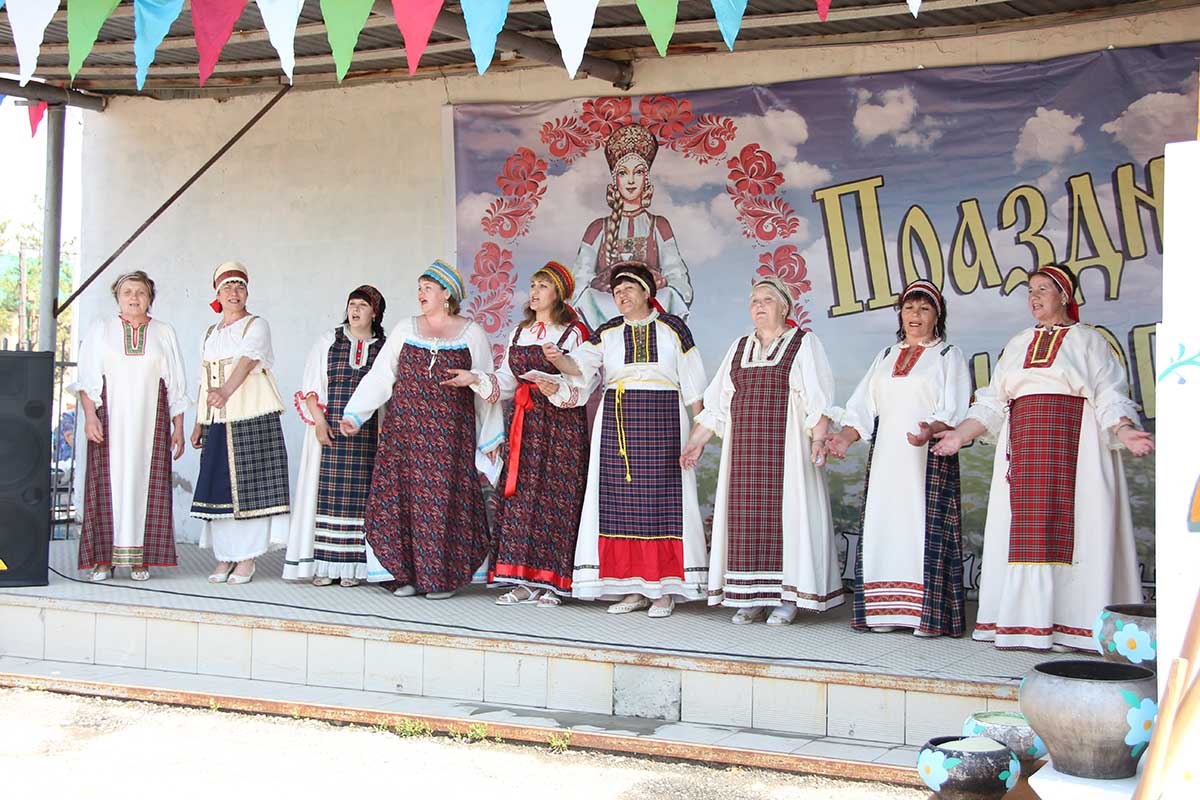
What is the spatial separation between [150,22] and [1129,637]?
4105 millimetres

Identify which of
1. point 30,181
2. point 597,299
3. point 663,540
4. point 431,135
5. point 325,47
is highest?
point 30,181

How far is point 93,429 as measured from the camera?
21.6 ft

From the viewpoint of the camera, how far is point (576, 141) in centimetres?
739

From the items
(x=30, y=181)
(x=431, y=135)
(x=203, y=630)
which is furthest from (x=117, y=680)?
(x=30, y=181)

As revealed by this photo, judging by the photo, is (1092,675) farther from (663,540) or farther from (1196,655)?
(663,540)

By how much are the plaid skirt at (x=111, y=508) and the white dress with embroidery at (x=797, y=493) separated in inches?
115

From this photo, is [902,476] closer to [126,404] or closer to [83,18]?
[83,18]

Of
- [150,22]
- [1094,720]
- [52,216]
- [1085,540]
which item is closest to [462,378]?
[150,22]

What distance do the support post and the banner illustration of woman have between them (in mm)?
3610

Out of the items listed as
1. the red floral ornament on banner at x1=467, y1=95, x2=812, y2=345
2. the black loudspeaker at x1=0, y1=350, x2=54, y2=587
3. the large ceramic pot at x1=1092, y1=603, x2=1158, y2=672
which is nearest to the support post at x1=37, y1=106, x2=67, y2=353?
the black loudspeaker at x1=0, y1=350, x2=54, y2=587

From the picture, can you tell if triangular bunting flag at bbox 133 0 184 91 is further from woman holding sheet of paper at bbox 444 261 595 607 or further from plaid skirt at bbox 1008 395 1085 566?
plaid skirt at bbox 1008 395 1085 566

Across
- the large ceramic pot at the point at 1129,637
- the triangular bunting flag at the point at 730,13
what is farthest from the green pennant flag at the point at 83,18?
the large ceramic pot at the point at 1129,637

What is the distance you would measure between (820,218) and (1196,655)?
5199mm

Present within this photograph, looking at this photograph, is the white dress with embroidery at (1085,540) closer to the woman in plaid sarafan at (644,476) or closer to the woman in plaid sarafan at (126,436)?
the woman in plaid sarafan at (644,476)
